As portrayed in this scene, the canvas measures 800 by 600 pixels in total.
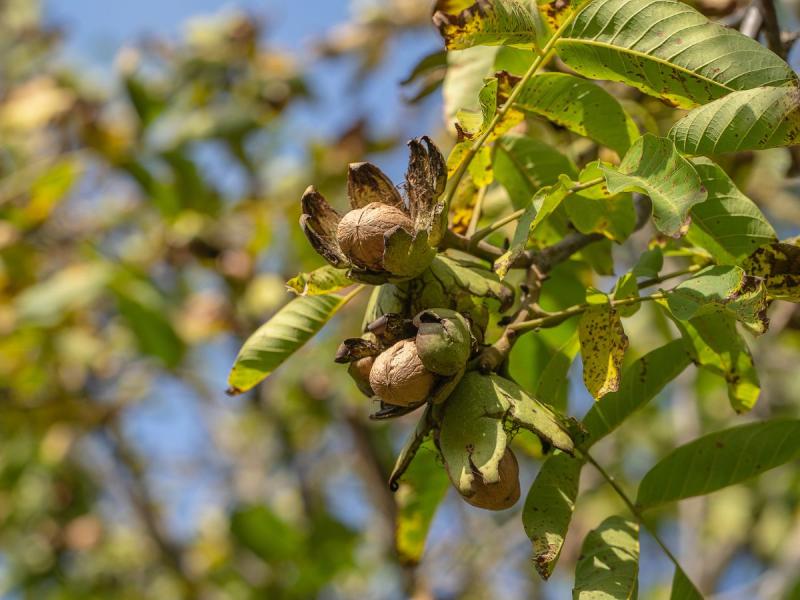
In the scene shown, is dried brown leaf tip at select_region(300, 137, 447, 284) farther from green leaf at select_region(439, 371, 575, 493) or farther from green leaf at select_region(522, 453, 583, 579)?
green leaf at select_region(522, 453, 583, 579)

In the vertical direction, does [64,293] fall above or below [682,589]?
below

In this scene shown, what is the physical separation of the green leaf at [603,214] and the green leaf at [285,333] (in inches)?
14.9

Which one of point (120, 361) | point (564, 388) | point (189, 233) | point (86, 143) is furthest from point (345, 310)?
point (564, 388)

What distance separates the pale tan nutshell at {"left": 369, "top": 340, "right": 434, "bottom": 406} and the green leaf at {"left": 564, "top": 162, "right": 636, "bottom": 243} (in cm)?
40

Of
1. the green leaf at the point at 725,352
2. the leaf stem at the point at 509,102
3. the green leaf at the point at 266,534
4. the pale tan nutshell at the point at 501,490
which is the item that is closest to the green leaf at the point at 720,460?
the green leaf at the point at 725,352

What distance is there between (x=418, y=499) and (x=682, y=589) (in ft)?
1.51

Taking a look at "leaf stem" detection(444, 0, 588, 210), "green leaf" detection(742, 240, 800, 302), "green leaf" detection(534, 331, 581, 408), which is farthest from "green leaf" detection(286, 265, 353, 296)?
"green leaf" detection(742, 240, 800, 302)

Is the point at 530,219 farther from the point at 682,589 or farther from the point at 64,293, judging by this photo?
the point at 64,293

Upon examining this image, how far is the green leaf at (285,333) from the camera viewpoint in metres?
1.39

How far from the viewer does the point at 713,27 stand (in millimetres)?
1151

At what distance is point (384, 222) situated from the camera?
1155 millimetres

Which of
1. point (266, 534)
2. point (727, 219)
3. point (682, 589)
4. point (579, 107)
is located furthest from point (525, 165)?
point (266, 534)

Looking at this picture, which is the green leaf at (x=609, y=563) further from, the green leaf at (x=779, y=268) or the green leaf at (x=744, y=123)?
the green leaf at (x=744, y=123)

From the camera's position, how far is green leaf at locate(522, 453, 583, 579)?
110cm
